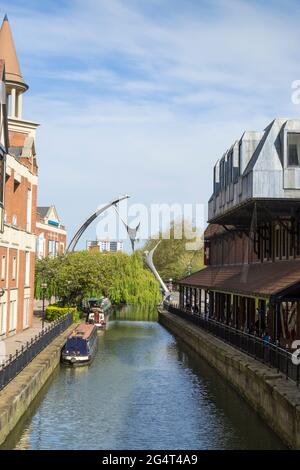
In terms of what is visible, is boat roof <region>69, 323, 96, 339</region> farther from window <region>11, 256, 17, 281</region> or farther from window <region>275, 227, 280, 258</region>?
window <region>275, 227, 280, 258</region>

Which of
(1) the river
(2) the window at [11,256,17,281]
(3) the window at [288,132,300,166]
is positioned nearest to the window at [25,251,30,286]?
(2) the window at [11,256,17,281]

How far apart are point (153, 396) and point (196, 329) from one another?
59.3 feet

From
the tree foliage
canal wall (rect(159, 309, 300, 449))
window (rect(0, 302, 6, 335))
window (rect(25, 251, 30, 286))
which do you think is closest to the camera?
canal wall (rect(159, 309, 300, 449))

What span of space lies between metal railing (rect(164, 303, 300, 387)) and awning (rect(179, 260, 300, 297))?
191 centimetres

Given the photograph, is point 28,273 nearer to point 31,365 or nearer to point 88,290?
point 88,290

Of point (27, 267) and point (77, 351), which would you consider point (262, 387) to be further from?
point (27, 267)

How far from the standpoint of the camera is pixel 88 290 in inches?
2202

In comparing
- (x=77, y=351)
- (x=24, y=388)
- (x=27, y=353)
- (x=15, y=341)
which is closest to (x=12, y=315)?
(x=15, y=341)

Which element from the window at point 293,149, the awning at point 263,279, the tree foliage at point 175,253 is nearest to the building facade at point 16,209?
the awning at point 263,279

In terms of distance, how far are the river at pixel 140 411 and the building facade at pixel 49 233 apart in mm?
63941

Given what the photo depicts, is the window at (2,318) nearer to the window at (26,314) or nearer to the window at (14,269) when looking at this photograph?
the window at (14,269)

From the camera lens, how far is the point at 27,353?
86.9 feet

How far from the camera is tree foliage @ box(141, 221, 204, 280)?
112312mm

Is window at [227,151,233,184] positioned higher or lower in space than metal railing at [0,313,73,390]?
higher
